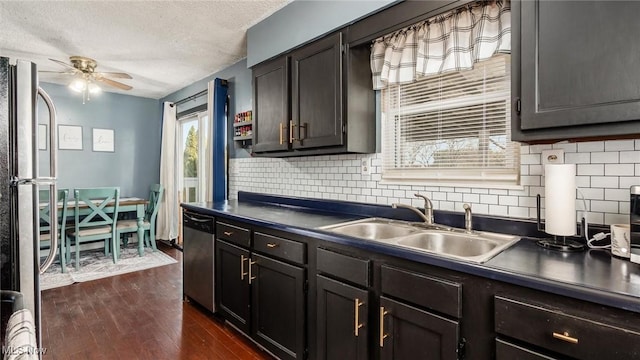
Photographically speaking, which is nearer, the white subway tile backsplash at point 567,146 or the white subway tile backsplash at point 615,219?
the white subway tile backsplash at point 615,219

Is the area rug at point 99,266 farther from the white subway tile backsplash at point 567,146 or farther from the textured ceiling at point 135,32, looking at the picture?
the white subway tile backsplash at point 567,146

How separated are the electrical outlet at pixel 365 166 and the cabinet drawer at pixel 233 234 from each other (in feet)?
3.05

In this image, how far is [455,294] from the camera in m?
1.21

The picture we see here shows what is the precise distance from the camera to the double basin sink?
5.17 ft

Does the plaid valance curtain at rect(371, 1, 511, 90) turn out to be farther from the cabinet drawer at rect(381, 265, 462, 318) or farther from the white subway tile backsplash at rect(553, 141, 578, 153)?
the cabinet drawer at rect(381, 265, 462, 318)

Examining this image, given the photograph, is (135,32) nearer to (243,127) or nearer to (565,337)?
(243,127)

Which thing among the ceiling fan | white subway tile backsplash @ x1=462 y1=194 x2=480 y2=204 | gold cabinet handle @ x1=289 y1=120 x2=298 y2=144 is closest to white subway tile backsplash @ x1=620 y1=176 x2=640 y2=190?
white subway tile backsplash @ x1=462 y1=194 x2=480 y2=204

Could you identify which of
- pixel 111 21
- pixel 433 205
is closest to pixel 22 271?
pixel 433 205

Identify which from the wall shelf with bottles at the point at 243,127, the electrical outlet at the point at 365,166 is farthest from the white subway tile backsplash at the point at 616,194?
the wall shelf with bottles at the point at 243,127

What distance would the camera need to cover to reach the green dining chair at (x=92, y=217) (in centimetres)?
393

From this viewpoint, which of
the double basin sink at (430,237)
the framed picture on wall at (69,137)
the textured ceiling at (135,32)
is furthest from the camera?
the framed picture on wall at (69,137)

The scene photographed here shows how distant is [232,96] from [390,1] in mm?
2454

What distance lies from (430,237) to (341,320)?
25.9 inches

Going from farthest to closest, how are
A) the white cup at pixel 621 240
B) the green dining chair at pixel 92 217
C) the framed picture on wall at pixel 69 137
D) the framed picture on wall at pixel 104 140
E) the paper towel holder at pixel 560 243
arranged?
the framed picture on wall at pixel 104 140
the framed picture on wall at pixel 69 137
the green dining chair at pixel 92 217
the paper towel holder at pixel 560 243
the white cup at pixel 621 240
